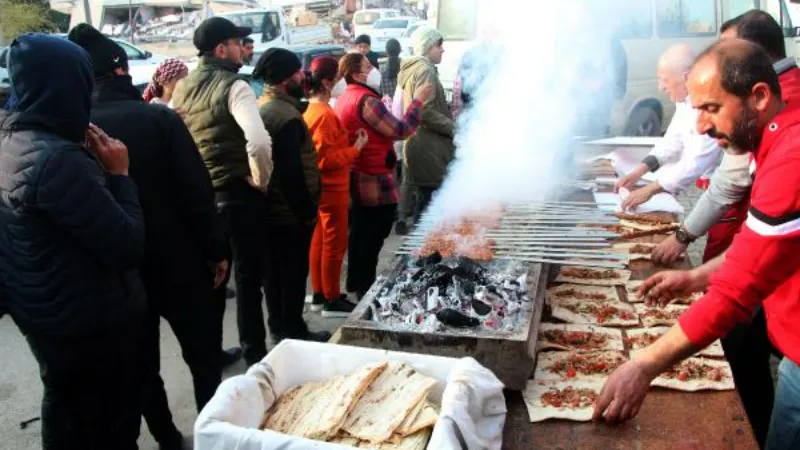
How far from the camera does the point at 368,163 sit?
509 centimetres

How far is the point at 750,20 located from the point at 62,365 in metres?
3.74

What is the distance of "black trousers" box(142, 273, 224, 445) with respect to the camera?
3.09m

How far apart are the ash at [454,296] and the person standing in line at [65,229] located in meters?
1.08

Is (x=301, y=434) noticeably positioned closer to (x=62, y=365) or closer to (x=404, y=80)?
(x=62, y=365)

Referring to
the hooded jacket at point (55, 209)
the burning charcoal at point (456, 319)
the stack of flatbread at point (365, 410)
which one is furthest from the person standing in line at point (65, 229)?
the burning charcoal at point (456, 319)

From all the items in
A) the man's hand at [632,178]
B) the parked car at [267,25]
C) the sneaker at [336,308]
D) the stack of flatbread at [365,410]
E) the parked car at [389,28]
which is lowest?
the sneaker at [336,308]

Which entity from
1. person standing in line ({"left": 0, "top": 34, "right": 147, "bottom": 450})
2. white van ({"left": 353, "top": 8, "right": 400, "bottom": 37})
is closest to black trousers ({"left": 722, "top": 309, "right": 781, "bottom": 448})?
person standing in line ({"left": 0, "top": 34, "right": 147, "bottom": 450})

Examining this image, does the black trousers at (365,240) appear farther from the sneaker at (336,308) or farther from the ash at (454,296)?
the ash at (454,296)

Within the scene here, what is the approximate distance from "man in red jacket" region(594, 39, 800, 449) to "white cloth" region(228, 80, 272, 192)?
8.08 feet

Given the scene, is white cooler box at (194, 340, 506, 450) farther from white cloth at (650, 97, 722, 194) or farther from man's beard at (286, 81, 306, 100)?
white cloth at (650, 97, 722, 194)

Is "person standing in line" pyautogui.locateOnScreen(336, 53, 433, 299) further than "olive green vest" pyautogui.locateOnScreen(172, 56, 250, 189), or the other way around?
"person standing in line" pyautogui.locateOnScreen(336, 53, 433, 299)

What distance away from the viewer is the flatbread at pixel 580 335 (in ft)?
9.05

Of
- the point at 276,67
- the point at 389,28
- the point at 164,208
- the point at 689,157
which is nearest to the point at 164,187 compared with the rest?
the point at 164,208

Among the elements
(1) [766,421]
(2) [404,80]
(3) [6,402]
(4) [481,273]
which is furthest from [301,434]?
(2) [404,80]
